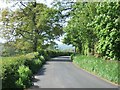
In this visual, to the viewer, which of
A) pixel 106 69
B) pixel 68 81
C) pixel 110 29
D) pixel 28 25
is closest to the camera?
pixel 110 29

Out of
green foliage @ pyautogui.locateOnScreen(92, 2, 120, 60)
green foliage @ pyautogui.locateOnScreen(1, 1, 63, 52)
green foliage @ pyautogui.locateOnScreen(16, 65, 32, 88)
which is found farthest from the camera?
green foliage @ pyautogui.locateOnScreen(1, 1, 63, 52)

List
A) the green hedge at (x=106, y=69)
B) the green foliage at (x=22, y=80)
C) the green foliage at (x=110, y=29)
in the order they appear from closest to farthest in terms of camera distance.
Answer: the green foliage at (x=22, y=80), the green foliage at (x=110, y=29), the green hedge at (x=106, y=69)

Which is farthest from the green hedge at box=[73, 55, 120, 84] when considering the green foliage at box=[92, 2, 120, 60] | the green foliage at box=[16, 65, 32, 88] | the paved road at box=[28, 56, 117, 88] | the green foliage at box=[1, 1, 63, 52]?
the green foliage at box=[1, 1, 63, 52]

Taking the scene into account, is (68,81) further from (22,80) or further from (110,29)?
(22,80)

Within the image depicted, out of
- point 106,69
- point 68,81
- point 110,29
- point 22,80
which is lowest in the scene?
point 68,81

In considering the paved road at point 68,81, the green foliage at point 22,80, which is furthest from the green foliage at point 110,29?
the green foliage at point 22,80

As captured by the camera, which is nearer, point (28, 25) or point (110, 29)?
point (110, 29)

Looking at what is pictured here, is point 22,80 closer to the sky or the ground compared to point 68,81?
closer to the sky

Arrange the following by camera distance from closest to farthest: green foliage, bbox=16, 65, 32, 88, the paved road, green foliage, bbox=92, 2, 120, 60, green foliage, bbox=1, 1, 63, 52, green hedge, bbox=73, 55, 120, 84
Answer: green foliage, bbox=16, 65, 32, 88 < the paved road < green foliage, bbox=92, 2, 120, 60 < green hedge, bbox=73, 55, 120, 84 < green foliage, bbox=1, 1, 63, 52

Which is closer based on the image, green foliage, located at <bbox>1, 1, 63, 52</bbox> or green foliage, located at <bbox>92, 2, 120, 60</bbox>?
green foliage, located at <bbox>92, 2, 120, 60</bbox>

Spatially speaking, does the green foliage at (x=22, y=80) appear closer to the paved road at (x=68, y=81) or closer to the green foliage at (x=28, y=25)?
the paved road at (x=68, y=81)

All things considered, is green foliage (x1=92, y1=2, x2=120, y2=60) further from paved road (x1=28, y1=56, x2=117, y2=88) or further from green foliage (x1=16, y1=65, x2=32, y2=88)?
green foliage (x1=16, y1=65, x2=32, y2=88)

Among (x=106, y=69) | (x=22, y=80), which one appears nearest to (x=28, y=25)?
(x=106, y=69)

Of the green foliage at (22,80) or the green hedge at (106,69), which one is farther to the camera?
the green hedge at (106,69)
